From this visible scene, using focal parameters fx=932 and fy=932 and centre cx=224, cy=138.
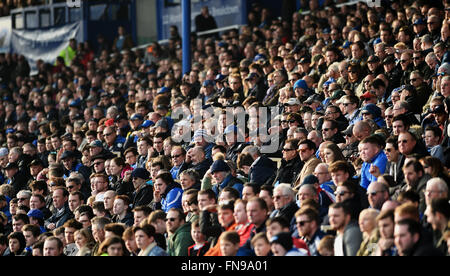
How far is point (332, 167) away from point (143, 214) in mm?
2428

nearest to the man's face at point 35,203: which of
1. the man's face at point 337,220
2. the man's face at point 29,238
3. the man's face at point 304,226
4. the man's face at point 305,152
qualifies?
the man's face at point 29,238

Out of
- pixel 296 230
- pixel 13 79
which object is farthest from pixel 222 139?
pixel 13 79

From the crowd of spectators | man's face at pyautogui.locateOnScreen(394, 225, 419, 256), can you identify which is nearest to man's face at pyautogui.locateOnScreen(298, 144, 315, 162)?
the crowd of spectators

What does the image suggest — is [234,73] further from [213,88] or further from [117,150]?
[117,150]

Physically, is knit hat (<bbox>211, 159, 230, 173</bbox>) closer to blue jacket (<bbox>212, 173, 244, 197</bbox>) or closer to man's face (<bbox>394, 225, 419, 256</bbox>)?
blue jacket (<bbox>212, 173, 244, 197</bbox>)

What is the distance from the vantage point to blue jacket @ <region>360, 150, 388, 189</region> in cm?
1030

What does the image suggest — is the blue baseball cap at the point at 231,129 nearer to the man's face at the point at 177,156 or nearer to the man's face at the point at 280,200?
the man's face at the point at 177,156

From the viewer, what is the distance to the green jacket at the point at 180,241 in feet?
33.2

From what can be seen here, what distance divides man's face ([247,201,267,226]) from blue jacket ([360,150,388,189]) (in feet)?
4.52

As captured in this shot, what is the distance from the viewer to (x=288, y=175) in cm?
1162

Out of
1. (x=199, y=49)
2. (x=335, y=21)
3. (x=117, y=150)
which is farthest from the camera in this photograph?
(x=199, y=49)

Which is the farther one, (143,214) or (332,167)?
(143,214)

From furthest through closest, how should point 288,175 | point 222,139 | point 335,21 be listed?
1. point 335,21
2. point 222,139
3. point 288,175

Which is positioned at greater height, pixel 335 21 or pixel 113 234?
pixel 335 21
